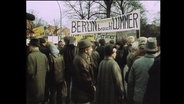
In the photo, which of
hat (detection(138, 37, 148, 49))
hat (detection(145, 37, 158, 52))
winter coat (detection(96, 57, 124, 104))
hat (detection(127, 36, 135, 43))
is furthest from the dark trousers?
hat (detection(145, 37, 158, 52))

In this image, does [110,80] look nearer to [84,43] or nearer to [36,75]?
[84,43]

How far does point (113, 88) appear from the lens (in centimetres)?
611

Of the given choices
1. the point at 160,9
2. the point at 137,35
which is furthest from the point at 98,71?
the point at 160,9

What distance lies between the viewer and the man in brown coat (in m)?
6.17

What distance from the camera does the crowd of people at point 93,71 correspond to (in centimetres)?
589

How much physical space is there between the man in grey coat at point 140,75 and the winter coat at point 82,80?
Answer: 1.78 ft

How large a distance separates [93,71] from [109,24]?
0.69 metres

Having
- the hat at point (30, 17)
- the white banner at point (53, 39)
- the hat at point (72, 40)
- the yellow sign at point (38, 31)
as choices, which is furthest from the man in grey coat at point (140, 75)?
the hat at point (30, 17)

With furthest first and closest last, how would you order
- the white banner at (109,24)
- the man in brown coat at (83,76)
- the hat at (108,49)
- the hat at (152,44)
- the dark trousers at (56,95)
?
the dark trousers at (56,95) → the man in brown coat at (83,76) → the hat at (108,49) → the white banner at (109,24) → the hat at (152,44)

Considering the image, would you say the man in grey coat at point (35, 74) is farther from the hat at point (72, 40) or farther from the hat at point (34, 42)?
the hat at point (72, 40)

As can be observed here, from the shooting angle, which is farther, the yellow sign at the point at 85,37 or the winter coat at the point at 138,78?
the yellow sign at the point at 85,37

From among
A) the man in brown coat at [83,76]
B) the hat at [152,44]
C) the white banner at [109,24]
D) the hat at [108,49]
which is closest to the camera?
the hat at [152,44]

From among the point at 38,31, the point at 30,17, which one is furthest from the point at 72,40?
the point at 30,17
